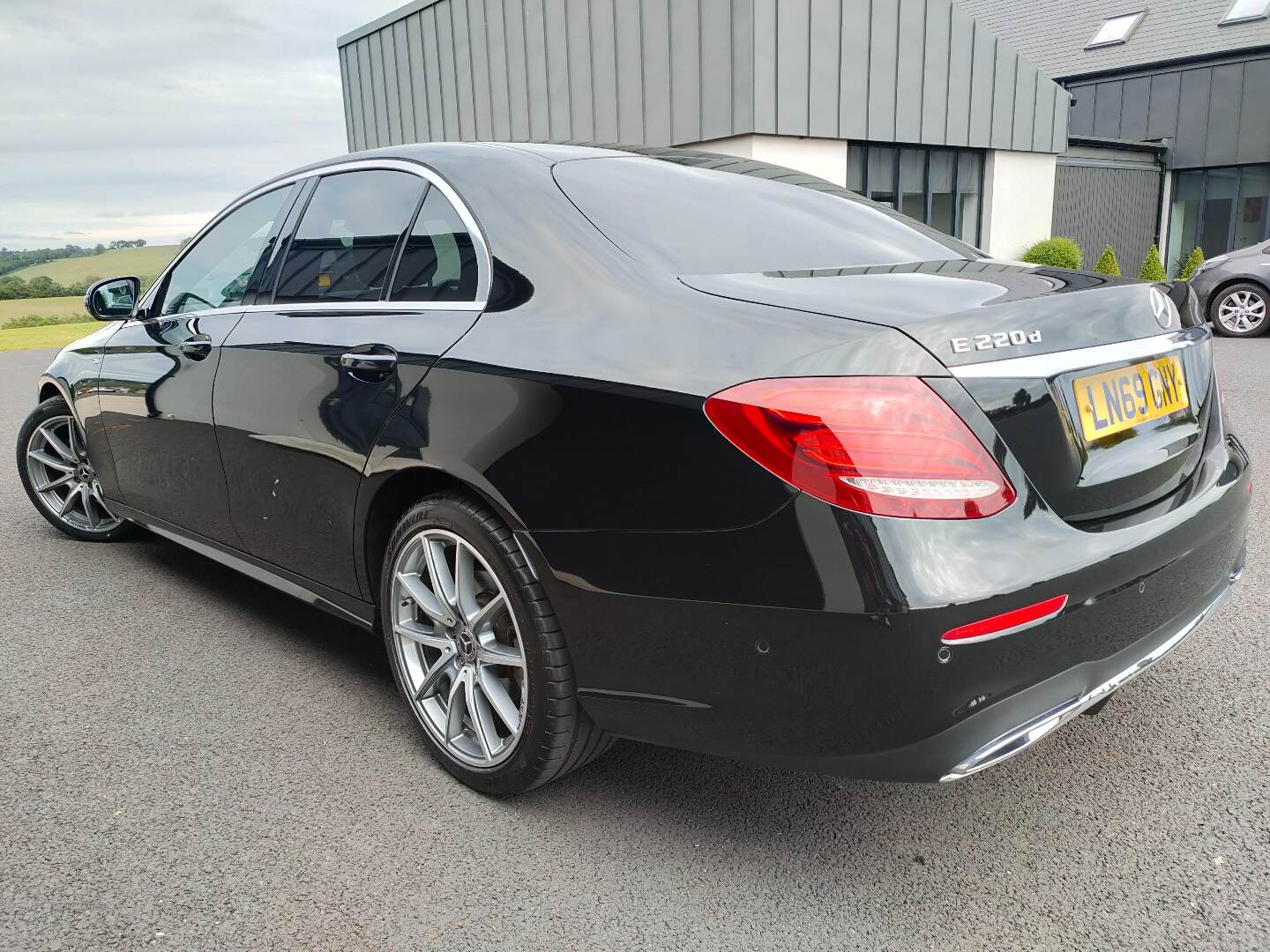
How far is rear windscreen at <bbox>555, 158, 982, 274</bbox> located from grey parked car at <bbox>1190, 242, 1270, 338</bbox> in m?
11.3

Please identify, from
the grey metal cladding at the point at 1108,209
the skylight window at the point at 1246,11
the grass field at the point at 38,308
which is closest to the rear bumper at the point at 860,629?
the grey metal cladding at the point at 1108,209

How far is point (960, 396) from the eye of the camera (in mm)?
1811

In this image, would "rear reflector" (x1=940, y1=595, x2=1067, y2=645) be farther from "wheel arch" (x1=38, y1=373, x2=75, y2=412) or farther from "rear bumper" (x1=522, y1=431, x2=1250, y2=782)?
"wheel arch" (x1=38, y1=373, x2=75, y2=412)

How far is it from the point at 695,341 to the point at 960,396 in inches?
19.6

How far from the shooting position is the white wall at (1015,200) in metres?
16.4

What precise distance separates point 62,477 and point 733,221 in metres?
3.76

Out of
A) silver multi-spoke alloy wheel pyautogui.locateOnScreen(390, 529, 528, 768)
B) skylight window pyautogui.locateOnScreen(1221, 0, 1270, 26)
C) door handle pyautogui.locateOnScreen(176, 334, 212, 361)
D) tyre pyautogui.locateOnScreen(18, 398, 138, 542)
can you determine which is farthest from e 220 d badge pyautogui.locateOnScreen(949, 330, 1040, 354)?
skylight window pyautogui.locateOnScreen(1221, 0, 1270, 26)

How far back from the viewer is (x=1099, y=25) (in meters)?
24.7

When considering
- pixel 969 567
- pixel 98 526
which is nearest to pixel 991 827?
pixel 969 567

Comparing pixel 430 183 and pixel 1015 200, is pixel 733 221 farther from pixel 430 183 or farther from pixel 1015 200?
pixel 1015 200

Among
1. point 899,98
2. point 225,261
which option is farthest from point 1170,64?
point 225,261

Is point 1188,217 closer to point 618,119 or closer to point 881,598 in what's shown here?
point 618,119

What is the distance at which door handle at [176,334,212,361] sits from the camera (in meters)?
3.34

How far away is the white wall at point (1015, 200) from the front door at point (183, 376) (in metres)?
14.8
